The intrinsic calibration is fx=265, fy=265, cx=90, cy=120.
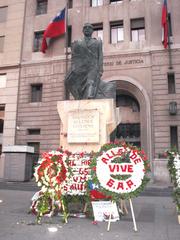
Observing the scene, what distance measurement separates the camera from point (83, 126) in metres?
7.99

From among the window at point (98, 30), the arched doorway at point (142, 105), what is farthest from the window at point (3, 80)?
the arched doorway at point (142, 105)

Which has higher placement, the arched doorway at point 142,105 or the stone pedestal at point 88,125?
the arched doorway at point 142,105

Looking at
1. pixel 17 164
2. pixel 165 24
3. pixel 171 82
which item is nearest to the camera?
pixel 17 164

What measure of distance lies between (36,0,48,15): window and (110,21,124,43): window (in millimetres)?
7679

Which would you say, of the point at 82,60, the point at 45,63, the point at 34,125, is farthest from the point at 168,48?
the point at 82,60

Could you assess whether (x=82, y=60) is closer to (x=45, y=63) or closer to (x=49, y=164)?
(x=49, y=164)

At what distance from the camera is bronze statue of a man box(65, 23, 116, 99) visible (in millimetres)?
8981

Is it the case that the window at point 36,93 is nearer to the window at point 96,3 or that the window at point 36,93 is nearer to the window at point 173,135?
the window at point 96,3

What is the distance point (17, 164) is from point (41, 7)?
17.4 m

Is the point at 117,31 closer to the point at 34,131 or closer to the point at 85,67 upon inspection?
the point at 34,131

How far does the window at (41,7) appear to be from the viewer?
27.6 m

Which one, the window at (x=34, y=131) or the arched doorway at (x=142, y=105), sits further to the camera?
the window at (x=34, y=131)

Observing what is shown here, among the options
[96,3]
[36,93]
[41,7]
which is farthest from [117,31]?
[36,93]

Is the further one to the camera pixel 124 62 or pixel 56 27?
pixel 56 27
